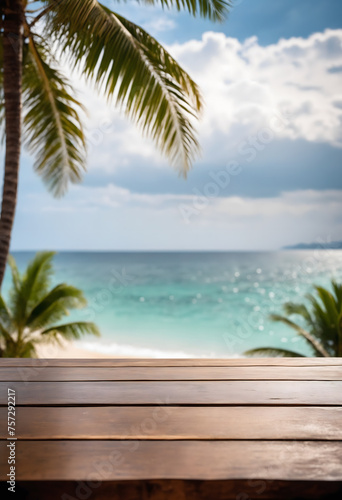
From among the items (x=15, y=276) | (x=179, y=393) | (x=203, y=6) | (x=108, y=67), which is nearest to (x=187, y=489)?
(x=179, y=393)

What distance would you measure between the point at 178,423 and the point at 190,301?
22.9 meters

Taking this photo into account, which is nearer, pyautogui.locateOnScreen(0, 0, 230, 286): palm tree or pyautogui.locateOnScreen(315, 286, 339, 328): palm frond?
pyautogui.locateOnScreen(0, 0, 230, 286): palm tree

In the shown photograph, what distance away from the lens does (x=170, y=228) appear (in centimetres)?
4212

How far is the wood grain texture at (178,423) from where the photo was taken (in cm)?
93

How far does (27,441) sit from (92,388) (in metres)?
0.35

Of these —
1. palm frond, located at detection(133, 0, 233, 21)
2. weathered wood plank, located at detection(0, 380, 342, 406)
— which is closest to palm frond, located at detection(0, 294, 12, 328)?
palm frond, located at detection(133, 0, 233, 21)

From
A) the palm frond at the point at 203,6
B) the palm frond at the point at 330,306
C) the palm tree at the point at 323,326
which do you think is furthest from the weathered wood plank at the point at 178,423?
the palm frond at the point at 330,306

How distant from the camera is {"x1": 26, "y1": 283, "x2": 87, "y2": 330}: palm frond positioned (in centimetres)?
575

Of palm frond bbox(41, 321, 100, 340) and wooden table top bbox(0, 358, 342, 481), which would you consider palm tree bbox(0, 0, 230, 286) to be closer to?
palm frond bbox(41, 321, 100, 340)

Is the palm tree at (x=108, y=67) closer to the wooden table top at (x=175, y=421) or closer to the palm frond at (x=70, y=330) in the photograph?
the palm frond at (x=70, y=330)

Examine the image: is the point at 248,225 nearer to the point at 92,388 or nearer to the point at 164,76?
the point at 164,76

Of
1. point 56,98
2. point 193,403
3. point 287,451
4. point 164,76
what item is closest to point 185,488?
point 287,451

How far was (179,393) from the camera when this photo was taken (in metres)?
1.21

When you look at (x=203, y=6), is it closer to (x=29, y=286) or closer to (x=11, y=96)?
(x=11, y=96)
